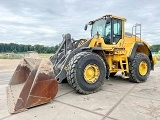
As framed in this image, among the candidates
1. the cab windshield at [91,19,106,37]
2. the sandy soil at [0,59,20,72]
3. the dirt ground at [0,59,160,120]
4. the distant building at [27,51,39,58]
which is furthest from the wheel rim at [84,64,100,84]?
the sandy soil at [0,59,20,72]

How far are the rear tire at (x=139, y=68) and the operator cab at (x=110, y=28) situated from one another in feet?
3.31

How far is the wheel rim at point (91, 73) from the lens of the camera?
4.56 meters

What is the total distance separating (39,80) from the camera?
3.54 meters

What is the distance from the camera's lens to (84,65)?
4.46 meters

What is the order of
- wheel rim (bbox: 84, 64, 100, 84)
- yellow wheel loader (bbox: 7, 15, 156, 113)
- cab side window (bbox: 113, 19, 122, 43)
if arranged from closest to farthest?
yellow wheel loader (bbox: 7, 15, 156, 113)
wheel rim (bbox: 84, 64, 100, 84)
cab side window (bbox: 113, 19, 122, 43)

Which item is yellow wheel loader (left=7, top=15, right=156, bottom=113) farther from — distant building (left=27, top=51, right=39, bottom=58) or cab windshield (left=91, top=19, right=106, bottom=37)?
distant building (left=27, top=51, right=39, bottom=58)

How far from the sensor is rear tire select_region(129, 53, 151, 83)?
19.8 feet

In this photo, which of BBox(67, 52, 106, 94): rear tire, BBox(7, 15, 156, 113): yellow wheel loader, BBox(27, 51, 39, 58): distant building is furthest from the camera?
BBox(27, 51, 39, 58): distant building

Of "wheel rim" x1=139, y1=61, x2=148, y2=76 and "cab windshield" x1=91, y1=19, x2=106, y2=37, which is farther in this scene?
"wheel rim" x1=139, y1=61, x2=148, y2=76

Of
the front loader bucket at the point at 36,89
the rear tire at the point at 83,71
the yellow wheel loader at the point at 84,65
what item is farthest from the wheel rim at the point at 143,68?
the front loader bucket at the point at 36,89

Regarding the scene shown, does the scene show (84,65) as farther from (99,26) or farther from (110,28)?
(99,26)

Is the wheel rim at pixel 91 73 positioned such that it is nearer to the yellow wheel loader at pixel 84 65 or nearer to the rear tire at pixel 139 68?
the yellow wheel loader at pixel 84 65

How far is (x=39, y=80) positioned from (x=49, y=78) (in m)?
0.23

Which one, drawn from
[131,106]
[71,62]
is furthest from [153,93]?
[71,62]
